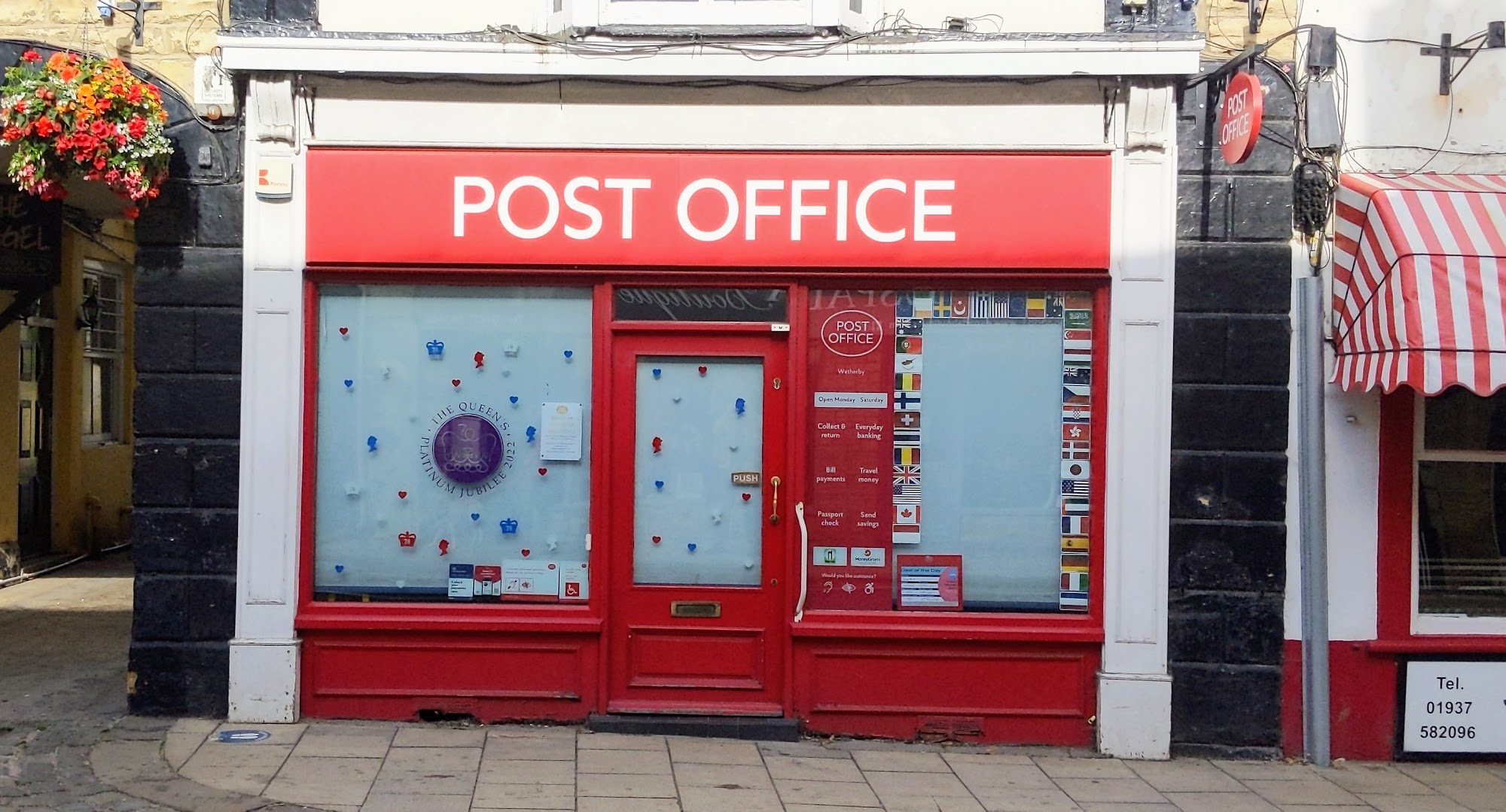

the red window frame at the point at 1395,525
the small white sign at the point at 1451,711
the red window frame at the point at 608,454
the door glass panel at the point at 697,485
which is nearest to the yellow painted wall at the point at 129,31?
the red window frame at the point at 608,454

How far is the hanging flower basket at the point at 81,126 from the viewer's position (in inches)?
267

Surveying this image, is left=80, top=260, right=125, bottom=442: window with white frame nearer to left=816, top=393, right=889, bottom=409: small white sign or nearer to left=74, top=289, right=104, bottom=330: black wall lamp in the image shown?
left=74, top=289, right=104, bottom=330: black wall lamp

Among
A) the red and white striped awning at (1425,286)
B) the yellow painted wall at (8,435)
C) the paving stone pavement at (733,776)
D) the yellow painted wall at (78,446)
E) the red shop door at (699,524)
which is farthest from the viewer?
the yellow painted wall at (78,446)

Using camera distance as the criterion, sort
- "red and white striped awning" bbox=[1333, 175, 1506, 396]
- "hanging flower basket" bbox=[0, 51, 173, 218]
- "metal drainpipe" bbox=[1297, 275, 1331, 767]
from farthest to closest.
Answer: "metal drainpipe" bbox=[1297, 275, 1331, 767], "hanging flower basket" bbox=[0, 51, 173, 218], "red and white striped awning" bbox=[1333, 175, 1506, 396]

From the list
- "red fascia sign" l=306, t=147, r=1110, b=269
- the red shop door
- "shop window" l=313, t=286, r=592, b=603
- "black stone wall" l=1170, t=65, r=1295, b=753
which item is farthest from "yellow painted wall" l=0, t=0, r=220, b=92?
"black stone wall" l=1170, t=65, r=1295, b=753

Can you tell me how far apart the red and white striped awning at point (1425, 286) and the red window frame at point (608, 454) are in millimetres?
1271

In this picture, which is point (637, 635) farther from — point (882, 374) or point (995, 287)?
point (995, 287)

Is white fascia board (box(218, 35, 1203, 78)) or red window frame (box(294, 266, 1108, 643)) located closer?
white fascia board (box(218, 35, 1203, 78))

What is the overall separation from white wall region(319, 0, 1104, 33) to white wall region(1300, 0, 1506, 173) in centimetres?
148

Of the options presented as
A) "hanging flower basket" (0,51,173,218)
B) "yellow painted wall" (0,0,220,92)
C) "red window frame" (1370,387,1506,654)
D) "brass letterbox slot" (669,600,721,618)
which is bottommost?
"brass letterbox slot" (669,600,721,618)

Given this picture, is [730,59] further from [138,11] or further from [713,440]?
[138,11]

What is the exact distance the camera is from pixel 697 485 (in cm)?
749

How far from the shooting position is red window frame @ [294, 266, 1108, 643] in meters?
7.32

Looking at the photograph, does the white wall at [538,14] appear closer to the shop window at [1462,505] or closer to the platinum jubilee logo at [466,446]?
the platinum jubilee logo at [466,446]
